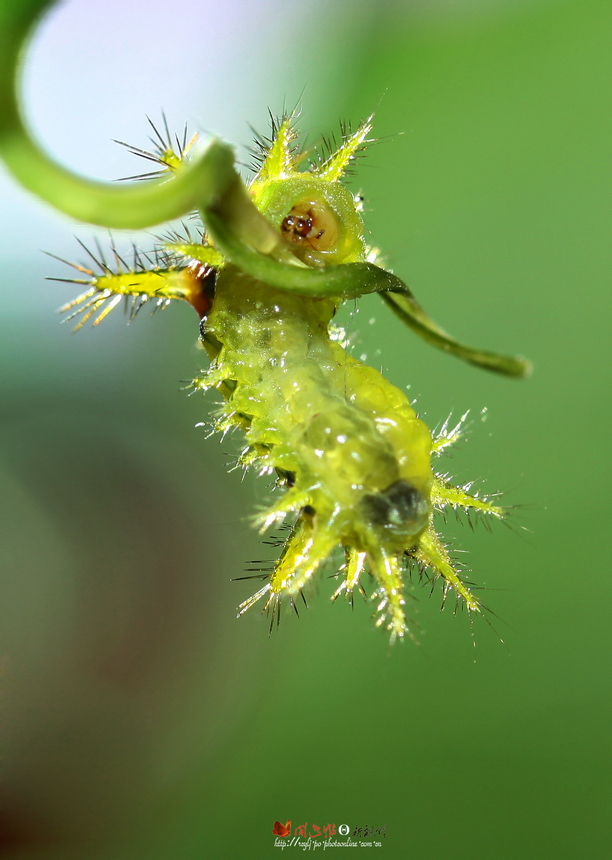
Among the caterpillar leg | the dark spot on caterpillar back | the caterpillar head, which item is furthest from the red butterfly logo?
the caterpillar head

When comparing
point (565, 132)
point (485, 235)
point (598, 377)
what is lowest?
point (598, 377)

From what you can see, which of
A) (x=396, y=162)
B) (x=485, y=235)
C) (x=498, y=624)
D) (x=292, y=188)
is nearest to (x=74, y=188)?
(x=292, y=188)

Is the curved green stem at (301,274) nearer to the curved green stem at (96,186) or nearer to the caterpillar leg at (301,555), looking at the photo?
the curved green stem at (96,186)

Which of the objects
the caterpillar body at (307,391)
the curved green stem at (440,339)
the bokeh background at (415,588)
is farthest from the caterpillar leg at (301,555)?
the bokeh background at (415,588)

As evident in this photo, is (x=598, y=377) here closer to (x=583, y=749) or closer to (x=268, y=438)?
(x=583, y=749)

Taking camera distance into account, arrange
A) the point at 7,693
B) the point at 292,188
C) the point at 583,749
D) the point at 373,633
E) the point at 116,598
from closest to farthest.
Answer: the point at 292,188
the point at 583,749
the point at 373,633
the point at 7,693
the point at 116,598

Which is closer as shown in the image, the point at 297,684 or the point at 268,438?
the point at 268,438
